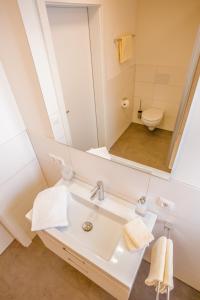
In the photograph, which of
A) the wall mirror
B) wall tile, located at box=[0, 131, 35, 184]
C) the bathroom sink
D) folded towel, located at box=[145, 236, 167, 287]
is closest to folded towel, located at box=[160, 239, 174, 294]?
folded towel, located at box=[145, 236, 167, 287]

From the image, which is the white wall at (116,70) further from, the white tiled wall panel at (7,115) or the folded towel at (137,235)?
the white tiled wall panel at (7,115)

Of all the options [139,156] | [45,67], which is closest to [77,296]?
[139,156]

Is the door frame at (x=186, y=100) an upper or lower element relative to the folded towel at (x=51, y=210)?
upper

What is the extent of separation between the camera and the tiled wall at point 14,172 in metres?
1.25

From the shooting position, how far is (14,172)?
56.3 inches

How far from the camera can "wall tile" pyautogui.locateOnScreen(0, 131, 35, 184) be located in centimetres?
131

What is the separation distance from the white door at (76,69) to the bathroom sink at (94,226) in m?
0.43

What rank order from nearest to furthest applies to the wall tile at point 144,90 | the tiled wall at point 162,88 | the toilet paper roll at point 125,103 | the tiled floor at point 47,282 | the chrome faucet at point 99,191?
1. the tiled wall at point 162,88
2. the wall tile at point 144,90
3. the toilet paper roll at point 125,103
4. the chrome faucet at point 99,191
5. the tiled floor at point 47,282

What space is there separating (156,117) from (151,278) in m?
0.80

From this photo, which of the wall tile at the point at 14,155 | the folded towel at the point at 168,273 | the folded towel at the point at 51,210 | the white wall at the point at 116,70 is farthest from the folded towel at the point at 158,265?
the wall tile at the point at 14,155

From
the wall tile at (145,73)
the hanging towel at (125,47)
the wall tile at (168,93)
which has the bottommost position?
the wall tile at (168,93)

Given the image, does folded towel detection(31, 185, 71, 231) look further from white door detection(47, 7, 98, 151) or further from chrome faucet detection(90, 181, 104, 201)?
white door detection(47, 7, 98, 151)

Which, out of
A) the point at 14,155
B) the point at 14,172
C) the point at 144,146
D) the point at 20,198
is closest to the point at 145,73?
the point at 144,146

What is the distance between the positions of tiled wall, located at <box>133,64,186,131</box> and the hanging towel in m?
0.08
